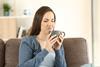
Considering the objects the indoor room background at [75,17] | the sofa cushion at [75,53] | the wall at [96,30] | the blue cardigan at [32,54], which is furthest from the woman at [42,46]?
the wall at [96,30]

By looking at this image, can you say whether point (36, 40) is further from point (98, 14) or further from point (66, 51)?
point (98, 14)

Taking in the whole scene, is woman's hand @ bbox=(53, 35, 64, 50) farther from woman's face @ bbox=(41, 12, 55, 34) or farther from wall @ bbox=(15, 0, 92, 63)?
wall @ bbox=(15, 0, 92, 63)

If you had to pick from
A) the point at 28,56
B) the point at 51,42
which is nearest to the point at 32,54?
the point at 28,56

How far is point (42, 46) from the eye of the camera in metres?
1.79

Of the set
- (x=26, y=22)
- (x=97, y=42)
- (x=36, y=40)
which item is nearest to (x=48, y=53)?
(x=36, y=40)

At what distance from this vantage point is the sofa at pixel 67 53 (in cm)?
197

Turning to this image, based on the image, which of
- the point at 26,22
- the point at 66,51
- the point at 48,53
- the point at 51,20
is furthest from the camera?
the point at 26,22

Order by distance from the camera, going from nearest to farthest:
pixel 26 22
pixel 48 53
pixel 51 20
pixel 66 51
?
pixel 48 53
pixel 51 20
pixel 66 51
pixel 26 22

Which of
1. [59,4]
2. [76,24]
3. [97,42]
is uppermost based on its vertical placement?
[59,4]

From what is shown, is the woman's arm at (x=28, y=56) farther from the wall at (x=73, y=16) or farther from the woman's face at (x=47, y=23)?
the wall at (x=73, y=16)

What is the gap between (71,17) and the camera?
10.8 ft

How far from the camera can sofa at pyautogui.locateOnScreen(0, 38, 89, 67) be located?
1967 millimetres

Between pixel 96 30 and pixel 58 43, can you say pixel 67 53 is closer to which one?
pixel 58 43

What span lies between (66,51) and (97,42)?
1421mm
